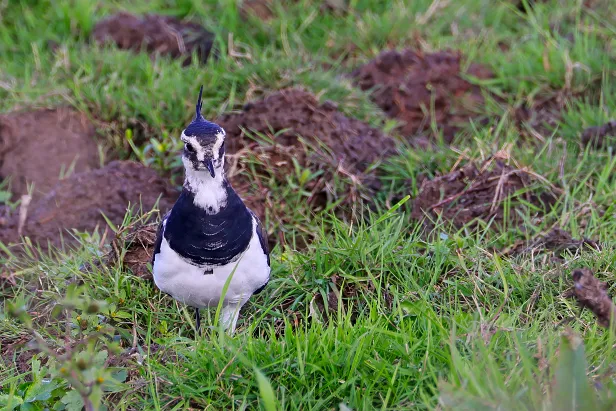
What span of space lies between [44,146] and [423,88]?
2277 mm

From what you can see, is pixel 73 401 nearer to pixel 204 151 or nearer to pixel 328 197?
pixel 204 151

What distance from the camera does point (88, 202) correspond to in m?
4.33

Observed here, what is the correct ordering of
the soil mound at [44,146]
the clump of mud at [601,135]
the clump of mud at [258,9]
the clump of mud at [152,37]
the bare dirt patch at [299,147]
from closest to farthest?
the bare dirt patch at [299,147] → the clump of mud at [601,135] → the soil mound at [44,146] → the clump of mud at [152,37] → the clump of mud at [258,9]

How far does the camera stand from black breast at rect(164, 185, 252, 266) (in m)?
3.14

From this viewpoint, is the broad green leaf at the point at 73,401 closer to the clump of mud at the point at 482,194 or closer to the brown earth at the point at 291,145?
the brown earth at the point at 291,145

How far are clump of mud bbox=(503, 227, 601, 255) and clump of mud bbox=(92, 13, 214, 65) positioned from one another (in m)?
2.73

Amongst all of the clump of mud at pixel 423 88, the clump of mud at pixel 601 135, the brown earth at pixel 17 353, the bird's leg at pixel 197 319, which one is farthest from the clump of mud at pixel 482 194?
the brown earth at pixel 17 353

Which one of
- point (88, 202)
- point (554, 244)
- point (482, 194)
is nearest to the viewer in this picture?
point (554, 244)

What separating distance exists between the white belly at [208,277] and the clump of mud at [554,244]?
1.15 m

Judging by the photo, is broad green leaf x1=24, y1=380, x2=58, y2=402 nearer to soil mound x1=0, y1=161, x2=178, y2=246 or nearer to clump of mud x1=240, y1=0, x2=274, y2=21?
soil mound x1=0, y1=161, x2=178, y2=246

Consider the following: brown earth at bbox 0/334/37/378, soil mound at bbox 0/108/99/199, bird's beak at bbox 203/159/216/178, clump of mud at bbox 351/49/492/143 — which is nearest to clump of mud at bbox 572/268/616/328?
bird's beak at bbox 203/159/216/178

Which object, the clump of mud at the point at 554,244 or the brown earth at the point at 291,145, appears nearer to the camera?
the clump of mud at the point at 554,244

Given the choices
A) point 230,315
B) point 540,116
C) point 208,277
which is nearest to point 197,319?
point 230,315

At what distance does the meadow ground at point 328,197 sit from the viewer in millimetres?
2834
